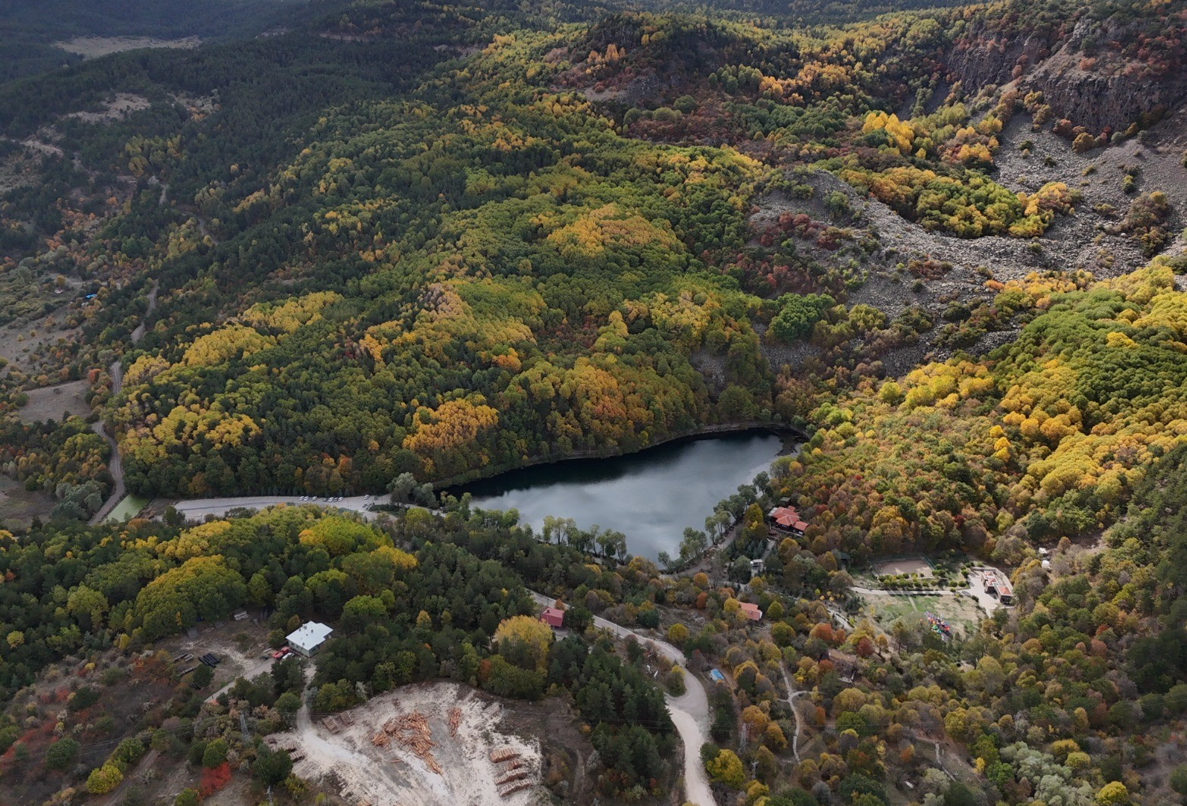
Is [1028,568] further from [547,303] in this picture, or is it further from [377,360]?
[377,360]

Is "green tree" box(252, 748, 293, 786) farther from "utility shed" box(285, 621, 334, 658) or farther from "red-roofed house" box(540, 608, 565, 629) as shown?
"red-roofed house" box(540, 608, 565, 629)

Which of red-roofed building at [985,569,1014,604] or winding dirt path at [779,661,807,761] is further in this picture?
red-roofed building at [985,569,1014,604]

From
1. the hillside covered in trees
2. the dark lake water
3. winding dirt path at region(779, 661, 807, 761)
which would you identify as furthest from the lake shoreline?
winding dirt path at region(779, 661, 807, 761)

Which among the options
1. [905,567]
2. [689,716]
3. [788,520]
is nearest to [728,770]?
A: [689,716]

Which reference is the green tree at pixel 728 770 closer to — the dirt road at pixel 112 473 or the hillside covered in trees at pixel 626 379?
the hillside covered in trees at pixel 626 379

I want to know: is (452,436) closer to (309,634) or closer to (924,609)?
(309,634)

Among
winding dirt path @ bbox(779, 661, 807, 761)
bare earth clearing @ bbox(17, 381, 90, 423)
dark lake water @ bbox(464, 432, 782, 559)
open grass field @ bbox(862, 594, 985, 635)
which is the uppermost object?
bare earth clearing @ bbox(17, 381, 90, 423)

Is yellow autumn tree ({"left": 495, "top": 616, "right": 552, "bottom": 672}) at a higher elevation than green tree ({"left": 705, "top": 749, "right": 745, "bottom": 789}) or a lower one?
higher
